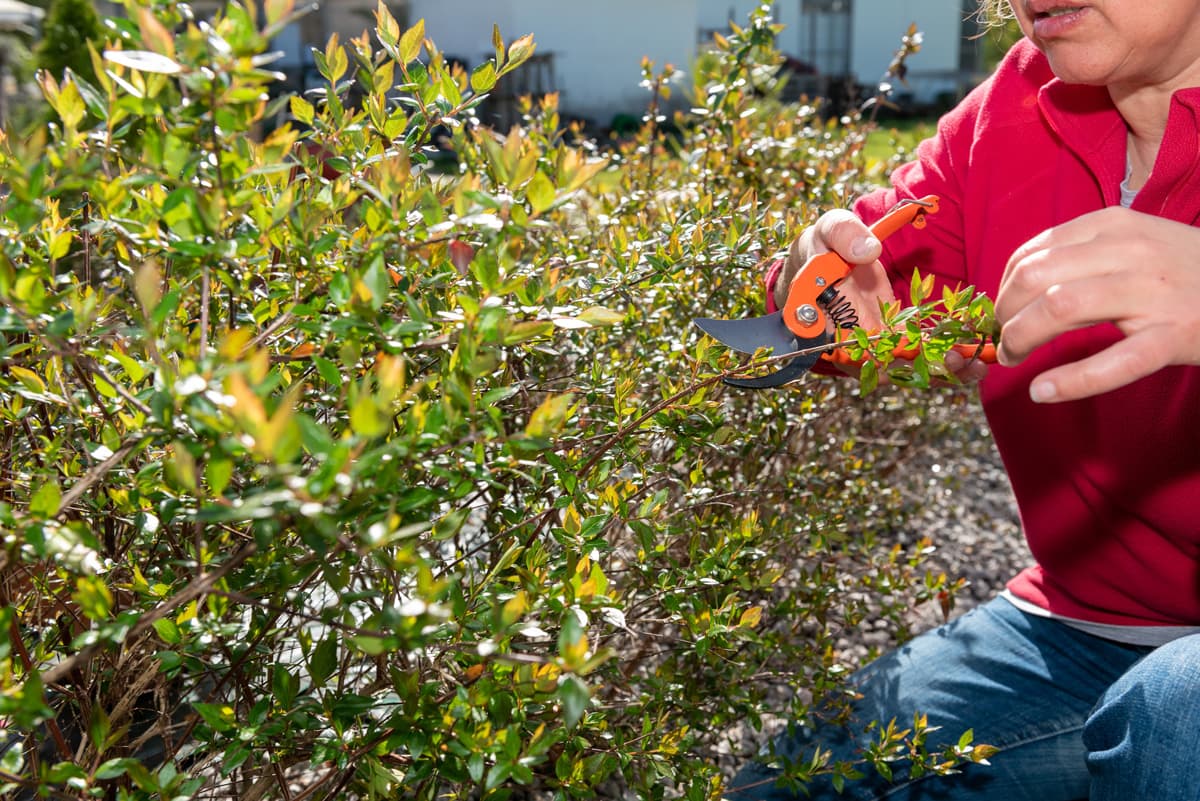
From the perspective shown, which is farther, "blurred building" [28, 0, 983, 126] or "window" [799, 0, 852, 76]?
"window" [799, 0, 852, 76]

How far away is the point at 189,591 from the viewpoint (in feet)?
3.61

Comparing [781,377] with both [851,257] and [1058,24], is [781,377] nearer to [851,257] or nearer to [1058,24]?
[851,257]

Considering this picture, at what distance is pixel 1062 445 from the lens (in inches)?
89.0

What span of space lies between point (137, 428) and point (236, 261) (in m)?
0.25

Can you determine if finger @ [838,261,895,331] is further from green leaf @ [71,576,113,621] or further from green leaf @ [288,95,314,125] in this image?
green leaf @ [71,576,113,621]

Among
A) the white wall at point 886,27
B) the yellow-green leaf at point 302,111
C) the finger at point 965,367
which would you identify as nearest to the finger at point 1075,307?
the finger at point 965,367

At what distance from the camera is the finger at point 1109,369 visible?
47.6 inches

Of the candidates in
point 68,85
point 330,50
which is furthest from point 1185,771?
point 68,85

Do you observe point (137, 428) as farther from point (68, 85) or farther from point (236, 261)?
point (68, 85)

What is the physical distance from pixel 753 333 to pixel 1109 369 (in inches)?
26.8

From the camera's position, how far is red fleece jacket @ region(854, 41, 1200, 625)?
2066 mm

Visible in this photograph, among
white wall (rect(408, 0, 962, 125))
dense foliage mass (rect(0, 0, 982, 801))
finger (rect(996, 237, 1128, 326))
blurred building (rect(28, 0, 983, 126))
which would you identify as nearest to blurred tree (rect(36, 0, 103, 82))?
blurred building (rect(28, 0, 983, 126))

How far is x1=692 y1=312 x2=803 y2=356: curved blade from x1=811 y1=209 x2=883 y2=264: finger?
5.9 inches

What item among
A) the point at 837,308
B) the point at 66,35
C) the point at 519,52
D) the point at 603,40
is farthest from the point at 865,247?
the point at 603,40
